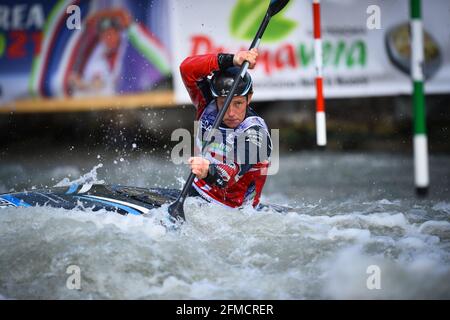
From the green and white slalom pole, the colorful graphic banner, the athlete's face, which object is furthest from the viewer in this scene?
the colorful graphic banner

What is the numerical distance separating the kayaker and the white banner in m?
2.65

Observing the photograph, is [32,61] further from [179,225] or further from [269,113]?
[179,225]

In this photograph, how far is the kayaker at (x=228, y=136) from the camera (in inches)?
169

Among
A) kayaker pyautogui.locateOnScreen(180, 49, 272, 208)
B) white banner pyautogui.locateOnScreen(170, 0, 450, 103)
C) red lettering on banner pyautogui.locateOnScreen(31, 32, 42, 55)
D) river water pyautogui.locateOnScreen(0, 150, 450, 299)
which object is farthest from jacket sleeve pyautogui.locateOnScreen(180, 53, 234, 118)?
red lettering on banner pyautogui.locateOnScreen(31, 32, 42, 55)

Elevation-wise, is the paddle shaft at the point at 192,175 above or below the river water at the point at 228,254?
above

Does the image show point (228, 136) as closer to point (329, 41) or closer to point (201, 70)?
point (201, 70)

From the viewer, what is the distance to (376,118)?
26.0ft

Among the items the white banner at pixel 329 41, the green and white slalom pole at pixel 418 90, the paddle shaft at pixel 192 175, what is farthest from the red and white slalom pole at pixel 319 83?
the white banner at pixel 329 41

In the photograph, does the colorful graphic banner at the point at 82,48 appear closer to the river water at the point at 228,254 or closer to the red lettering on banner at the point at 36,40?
the red lettering on banner at the point at 36,40

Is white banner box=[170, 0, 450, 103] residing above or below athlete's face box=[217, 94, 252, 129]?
above

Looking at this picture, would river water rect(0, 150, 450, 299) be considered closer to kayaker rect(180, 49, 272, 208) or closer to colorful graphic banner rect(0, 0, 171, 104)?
kayaker rect(180, 49, 272, 208)

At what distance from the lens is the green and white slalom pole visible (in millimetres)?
3395

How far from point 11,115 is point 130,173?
155 centimetres
